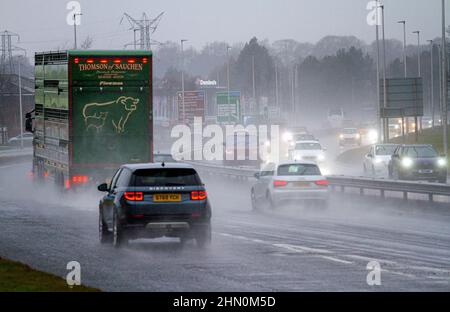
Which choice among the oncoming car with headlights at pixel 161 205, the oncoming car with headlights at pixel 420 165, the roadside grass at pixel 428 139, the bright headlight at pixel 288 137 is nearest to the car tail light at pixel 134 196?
the oncoming car with headlights at pixel 161 205

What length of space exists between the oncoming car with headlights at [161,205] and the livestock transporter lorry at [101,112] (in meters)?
14.0

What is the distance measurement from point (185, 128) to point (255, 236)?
58.6 metres

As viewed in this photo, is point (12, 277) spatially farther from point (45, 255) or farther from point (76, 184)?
point (76, 184)

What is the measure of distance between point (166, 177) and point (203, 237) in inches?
50.1

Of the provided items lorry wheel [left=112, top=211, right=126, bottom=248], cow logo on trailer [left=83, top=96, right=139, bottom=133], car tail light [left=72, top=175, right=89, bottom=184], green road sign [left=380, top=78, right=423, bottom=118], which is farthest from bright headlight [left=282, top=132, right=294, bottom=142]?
lorry wheel [left=112, top=211, right=126, bottom=248]

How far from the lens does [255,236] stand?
2397 centimetres

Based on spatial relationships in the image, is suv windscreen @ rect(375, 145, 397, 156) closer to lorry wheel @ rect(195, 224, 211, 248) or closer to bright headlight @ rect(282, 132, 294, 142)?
bright headlight @ rect(282, 132, 294, 142)

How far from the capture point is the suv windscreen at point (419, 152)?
152ft

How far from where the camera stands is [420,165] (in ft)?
151
